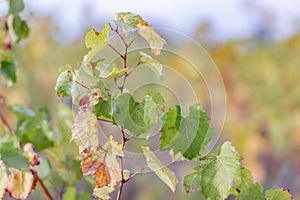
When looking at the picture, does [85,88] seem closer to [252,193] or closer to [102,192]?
[102,192]

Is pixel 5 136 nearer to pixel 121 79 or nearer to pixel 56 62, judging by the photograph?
pixel 121 79

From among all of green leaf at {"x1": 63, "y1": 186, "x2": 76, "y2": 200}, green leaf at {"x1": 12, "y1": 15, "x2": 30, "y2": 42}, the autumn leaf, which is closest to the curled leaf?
the autumn leaf

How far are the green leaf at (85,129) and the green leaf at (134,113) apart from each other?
0.04 metres

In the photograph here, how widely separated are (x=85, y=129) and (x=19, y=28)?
88 cm

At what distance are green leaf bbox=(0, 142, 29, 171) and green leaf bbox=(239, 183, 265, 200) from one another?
1.45 feet

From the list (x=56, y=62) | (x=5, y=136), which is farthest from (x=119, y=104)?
(x=56, y=62)

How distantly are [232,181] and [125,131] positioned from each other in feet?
0.66

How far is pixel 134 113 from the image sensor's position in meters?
1.05

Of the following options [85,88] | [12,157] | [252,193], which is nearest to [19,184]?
[12,157]

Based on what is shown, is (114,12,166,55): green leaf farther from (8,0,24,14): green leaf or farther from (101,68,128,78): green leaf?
(8,0,24,14): green leaf

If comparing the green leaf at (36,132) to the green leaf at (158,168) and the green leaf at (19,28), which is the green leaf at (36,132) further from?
the green leaf at (158,168)

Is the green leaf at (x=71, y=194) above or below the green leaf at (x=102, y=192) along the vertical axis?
above

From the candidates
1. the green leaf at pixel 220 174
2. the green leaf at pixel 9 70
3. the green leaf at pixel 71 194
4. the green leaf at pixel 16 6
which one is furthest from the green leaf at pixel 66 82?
the green leaf at pixel 9 70

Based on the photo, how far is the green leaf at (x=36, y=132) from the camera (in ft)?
5.39
